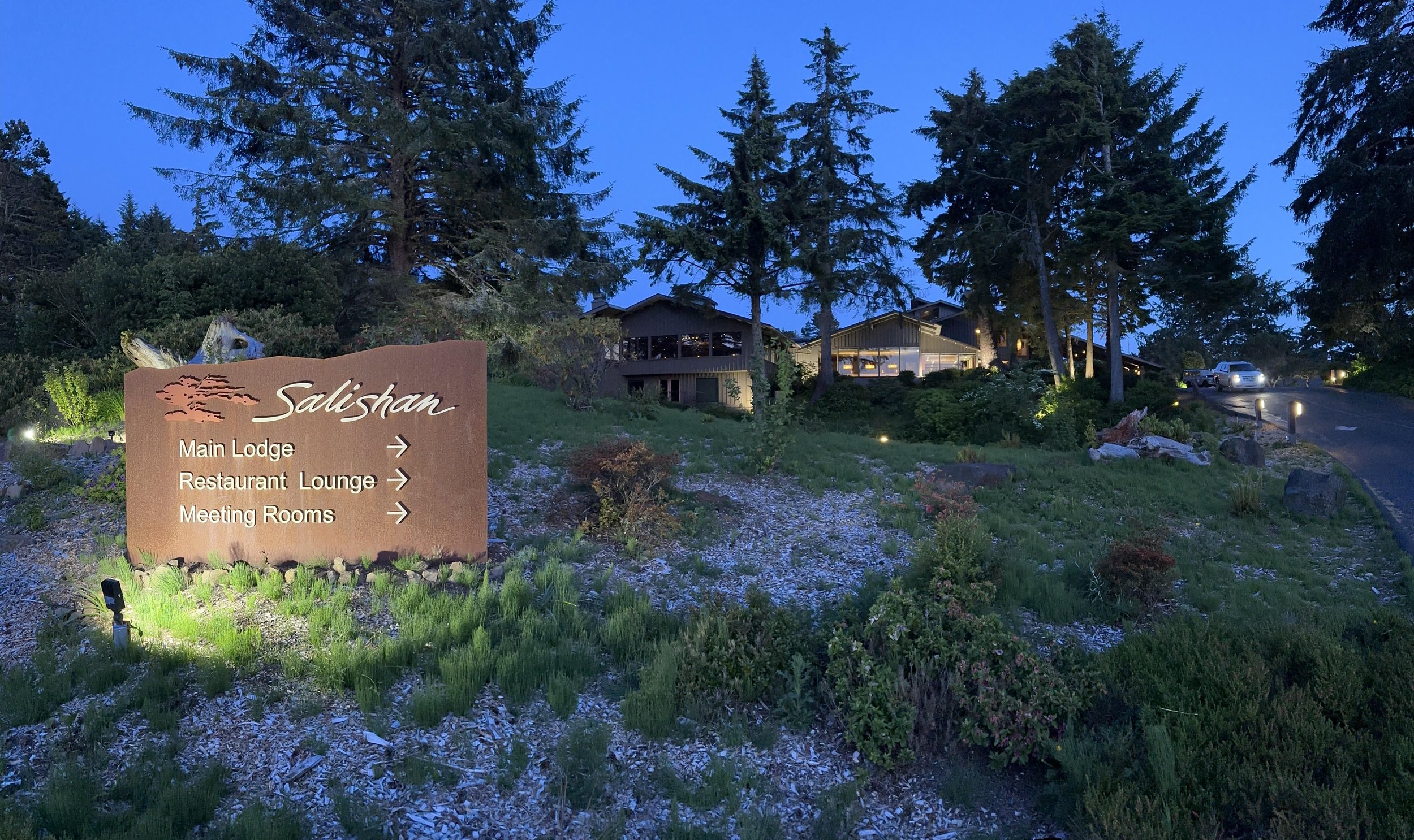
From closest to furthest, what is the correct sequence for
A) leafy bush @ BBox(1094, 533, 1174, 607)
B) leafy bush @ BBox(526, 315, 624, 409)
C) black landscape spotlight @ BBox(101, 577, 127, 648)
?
black landscape spotlight @ BBox(101, 577, 127, 648), leafy bush @ BBox(1094, 533, 1174, 607), leafy bush @ BBox(526, 315, 624, 409)

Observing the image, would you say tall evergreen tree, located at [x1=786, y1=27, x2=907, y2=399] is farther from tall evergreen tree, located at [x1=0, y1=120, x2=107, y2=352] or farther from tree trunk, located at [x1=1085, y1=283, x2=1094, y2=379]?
tall evergreen tree, located at [x1=0, y1=120, x2=107, y2=352]

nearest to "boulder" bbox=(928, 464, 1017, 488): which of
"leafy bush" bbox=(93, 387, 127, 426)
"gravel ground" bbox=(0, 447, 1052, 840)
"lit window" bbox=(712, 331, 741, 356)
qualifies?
"gravel ground" bbox=(0, 447, 1052, 840)

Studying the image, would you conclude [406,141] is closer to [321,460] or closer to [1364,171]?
[321,460]

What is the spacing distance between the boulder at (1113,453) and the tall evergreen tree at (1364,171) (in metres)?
19.7

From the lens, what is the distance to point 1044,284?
30.0m


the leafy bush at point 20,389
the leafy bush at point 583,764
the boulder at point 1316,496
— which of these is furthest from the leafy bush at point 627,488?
the leafy bush at point 20,389

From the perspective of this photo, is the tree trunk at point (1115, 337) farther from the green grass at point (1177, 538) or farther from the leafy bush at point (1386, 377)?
the green grass at point (1177, 538)

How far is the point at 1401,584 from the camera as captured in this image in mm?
7473

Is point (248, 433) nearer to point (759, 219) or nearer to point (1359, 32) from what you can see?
point (759, 219)

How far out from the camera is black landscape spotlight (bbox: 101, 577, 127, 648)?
538 centimetres

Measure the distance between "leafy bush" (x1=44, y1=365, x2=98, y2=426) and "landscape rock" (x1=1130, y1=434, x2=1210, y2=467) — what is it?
18.4 m

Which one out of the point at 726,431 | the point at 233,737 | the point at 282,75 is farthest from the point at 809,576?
the point at 282,75

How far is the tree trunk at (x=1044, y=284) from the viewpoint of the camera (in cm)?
2938

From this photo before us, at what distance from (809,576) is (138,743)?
5.26m
